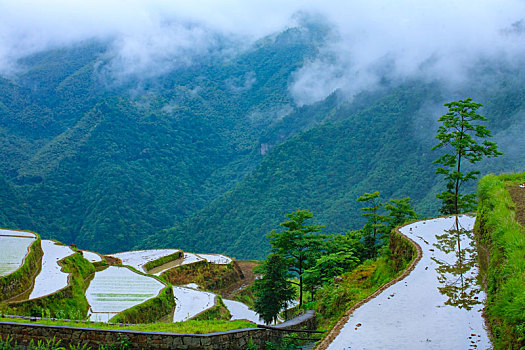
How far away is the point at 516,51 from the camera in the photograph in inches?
4537

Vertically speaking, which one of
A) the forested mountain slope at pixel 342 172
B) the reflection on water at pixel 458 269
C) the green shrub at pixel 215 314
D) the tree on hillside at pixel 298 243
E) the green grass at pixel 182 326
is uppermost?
the forested mountain slope at pixel 342 172

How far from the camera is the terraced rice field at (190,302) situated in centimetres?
2611

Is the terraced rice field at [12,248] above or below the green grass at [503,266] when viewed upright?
above

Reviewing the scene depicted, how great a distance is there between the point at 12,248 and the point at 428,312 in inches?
975

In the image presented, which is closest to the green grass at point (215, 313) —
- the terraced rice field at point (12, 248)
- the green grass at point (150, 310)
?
the green grass at point (150, 310)

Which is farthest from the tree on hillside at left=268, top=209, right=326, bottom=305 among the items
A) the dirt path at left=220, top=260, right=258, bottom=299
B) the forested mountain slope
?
the forested mountain slope

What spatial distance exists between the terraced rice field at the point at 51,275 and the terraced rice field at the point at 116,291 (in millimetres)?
1890

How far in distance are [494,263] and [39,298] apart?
54.7 feet

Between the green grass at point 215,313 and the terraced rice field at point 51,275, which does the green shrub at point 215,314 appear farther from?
the terraced rice field at point 51,275

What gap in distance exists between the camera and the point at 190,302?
30547 millimetres

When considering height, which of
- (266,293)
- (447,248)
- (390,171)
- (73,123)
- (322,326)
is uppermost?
(73,123)

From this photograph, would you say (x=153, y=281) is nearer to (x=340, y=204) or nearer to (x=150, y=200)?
(x=340, y=204)

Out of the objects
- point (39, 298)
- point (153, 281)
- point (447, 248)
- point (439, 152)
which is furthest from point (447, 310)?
point (439, 152)

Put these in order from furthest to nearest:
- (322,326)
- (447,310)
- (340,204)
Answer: (340,204) → (322,326) → (447,310)
